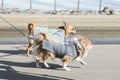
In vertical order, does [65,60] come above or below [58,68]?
above

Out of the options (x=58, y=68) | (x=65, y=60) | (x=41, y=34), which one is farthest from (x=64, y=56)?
(x=41, y=34)

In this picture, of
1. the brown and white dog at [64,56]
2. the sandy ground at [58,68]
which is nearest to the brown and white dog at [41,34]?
the brown and white dog at [64,56]

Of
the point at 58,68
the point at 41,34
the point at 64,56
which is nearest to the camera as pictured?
the point at 64,56

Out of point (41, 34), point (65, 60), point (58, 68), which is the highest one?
point (41, 34)

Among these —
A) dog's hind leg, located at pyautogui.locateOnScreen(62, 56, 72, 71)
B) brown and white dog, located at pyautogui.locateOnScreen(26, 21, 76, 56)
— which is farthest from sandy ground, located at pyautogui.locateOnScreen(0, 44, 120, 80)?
brown and white dog, located at pyautogui.locateOnScreen(26, 21, 76, 56)

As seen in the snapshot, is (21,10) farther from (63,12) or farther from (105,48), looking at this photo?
(105,48)

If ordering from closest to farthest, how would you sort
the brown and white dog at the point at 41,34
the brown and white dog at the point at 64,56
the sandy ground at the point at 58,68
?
the sandy ground at the point at 58,68 → the brown and white dog at the point at 64,56 → the brown and white dog at the point at 41,34

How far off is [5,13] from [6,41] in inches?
750

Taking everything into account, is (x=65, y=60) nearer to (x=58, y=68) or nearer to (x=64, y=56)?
(x=64, y=56)

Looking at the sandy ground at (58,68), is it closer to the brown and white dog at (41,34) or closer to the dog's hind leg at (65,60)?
the dog's hind leg at (65,60)

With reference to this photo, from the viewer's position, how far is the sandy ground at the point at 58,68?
11.2 metres

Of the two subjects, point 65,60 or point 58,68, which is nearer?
point 65,60

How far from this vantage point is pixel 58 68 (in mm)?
12250

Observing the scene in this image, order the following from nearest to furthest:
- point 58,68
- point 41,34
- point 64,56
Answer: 1. point 64,56
2. point 41,34
3. point 58,68
